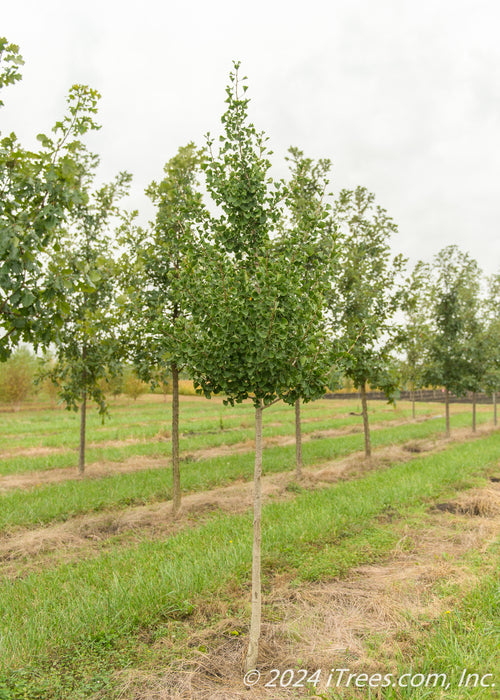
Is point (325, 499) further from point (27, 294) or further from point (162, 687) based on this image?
point (27, 294)

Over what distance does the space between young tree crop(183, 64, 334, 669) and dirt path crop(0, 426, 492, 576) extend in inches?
158

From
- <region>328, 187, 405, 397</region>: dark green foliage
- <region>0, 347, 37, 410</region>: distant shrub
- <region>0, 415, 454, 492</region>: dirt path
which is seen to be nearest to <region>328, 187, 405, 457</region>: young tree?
<region>328, 187, 405, 397</region>: dark green foliage

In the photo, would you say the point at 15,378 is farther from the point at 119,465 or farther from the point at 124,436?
the point at 119,465

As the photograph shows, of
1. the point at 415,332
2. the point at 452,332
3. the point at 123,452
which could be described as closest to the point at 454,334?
the point at 452,332

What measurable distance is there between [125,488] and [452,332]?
1558 cm

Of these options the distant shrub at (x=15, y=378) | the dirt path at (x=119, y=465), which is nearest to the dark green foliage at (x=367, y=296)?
the dirt path at (x=119, y=465)

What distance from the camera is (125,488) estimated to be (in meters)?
10.3

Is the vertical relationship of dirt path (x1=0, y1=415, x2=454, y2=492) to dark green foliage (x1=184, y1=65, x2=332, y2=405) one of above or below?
below

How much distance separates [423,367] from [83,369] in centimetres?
1426

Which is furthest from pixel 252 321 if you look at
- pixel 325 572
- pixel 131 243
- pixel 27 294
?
pixel 131 243

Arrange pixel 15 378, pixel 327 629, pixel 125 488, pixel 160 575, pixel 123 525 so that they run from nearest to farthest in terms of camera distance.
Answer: pixel 327 629 < pixel 160 575 < pixel 123 525 < pixel 125 488 < pixel 15 378

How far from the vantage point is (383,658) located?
373 centimetres

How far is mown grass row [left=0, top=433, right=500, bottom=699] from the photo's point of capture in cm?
390

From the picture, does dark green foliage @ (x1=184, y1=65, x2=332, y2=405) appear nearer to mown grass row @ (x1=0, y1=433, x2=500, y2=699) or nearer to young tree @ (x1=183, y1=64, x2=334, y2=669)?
young tree @ (x1=183, y1=64, x2=334, y2=669)
